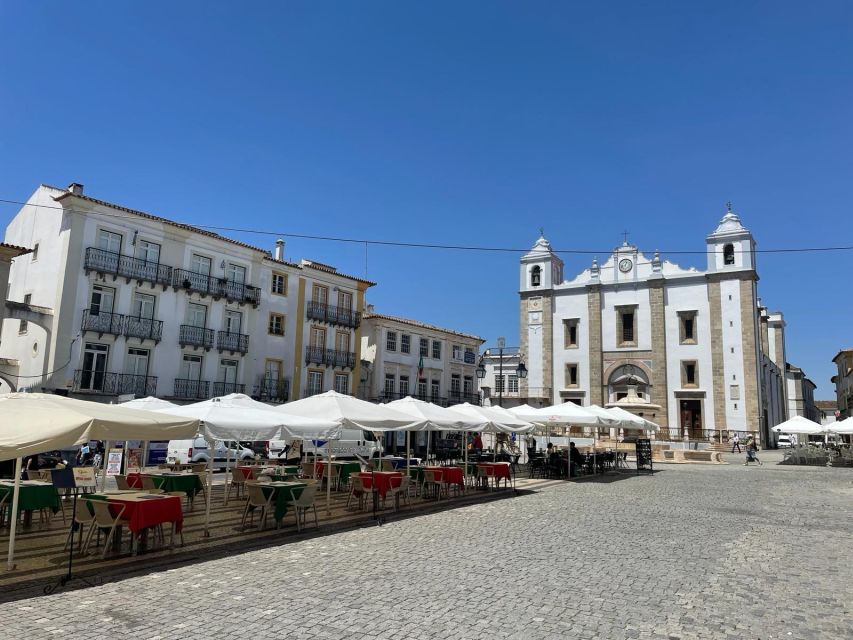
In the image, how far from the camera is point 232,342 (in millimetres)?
31375

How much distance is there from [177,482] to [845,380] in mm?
82736

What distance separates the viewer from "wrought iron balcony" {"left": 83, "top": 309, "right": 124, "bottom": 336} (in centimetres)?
2583

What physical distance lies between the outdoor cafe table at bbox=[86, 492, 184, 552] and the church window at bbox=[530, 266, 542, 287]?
1959 inches

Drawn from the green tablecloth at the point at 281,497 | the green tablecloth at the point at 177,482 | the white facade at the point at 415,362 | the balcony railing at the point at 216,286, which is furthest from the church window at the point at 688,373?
the green tablecloth at the point at 281,497

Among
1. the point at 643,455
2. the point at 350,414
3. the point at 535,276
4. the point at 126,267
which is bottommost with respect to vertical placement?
the point at 643,455

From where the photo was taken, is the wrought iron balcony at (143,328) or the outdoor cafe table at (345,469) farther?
the wrought iron balcony at (143,328)

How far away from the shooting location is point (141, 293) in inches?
1105

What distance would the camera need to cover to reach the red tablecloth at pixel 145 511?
26.7ft

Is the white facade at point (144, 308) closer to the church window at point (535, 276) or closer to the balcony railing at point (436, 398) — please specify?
the balcony railing at point (436, 398)

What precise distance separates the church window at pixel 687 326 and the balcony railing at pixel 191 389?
119 feet

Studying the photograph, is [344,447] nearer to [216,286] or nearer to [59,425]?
[216,286]

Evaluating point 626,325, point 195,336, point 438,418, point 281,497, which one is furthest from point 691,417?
point 281,497

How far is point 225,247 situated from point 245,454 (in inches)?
516

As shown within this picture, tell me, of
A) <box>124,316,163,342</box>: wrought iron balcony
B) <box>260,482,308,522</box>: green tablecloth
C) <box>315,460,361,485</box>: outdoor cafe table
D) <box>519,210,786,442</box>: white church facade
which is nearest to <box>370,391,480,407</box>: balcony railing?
<box>519,210,786,442</box>: white church facade
